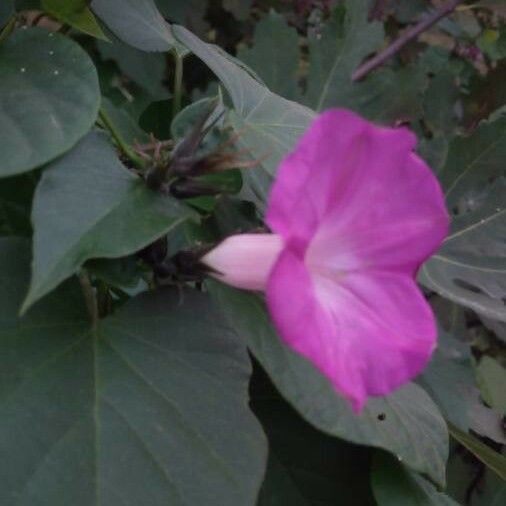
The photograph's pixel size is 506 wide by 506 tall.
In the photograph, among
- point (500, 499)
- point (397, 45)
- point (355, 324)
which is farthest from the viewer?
point (397, 45)

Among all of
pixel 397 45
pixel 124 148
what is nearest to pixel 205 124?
pixel 124 148

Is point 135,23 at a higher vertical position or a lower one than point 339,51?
higher

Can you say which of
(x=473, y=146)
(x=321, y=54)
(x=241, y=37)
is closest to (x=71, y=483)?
(x=473, y=146)

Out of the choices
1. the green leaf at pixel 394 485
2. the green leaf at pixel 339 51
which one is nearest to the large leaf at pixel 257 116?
the green leaf at pixel 394 485

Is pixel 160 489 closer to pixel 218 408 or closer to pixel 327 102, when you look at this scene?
pixel 218 408

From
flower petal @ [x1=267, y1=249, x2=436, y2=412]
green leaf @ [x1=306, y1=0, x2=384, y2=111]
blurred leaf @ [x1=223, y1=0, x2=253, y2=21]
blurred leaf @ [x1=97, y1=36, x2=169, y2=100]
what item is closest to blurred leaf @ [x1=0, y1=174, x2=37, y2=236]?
flower petal @ [x1=267, y1=249, x2=436, y2=412]

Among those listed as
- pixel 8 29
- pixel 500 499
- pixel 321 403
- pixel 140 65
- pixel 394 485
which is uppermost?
pixel 8 29

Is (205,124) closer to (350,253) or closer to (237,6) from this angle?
(350,253)
